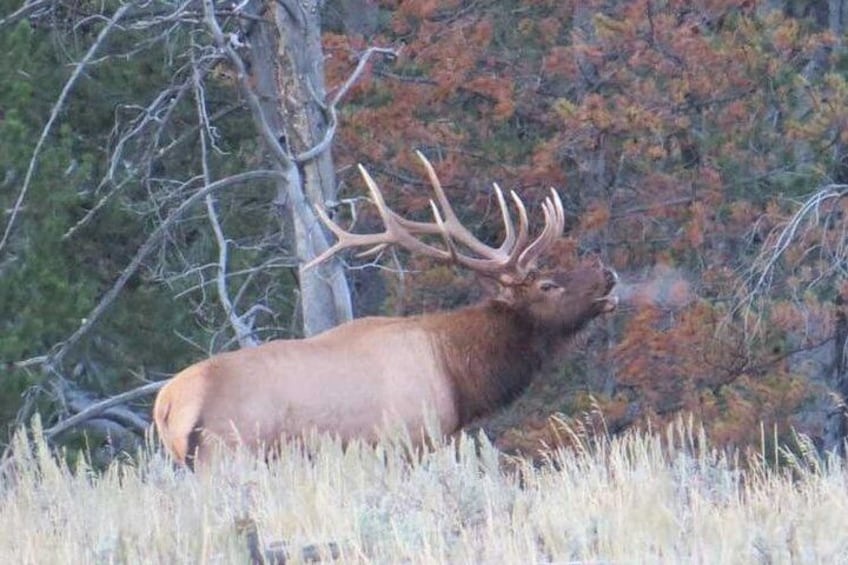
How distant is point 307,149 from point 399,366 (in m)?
3.39

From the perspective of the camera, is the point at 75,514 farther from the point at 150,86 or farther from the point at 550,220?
the point at 150,86

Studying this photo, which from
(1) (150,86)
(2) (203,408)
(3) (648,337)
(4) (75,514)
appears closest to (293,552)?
(4) (75,514)

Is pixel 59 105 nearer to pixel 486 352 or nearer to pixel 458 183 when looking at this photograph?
pixel 486 352

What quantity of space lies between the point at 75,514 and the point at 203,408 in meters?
2.45

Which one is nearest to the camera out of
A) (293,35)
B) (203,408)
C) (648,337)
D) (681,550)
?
(681,550)

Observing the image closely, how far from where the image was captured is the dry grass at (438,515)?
21.4 ft

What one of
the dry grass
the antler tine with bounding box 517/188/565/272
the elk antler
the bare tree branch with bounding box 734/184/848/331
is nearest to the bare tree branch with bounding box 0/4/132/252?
the elk antler

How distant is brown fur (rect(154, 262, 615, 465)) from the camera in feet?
33.4

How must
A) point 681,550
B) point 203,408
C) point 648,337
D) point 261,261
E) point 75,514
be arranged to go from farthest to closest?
point 261,261
point 648,337
point 203,408
point 75,514
point 681,550

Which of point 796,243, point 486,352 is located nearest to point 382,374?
point 486,352

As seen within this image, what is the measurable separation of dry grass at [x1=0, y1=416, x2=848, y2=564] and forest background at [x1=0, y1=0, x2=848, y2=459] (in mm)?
5578

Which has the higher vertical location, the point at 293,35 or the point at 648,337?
the point at 293,35

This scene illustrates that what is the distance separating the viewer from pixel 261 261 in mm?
17391

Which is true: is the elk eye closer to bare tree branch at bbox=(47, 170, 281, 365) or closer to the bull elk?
the bull elk
